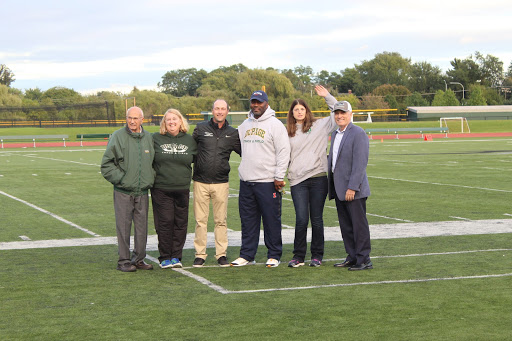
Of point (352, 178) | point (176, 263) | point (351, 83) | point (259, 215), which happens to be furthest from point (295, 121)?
point (351, 83)

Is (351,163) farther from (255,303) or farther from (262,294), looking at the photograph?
(255,303)

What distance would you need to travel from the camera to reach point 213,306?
6.79 metres

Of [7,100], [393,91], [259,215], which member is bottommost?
[259,215]

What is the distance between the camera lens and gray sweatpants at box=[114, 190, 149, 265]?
855 centimetres

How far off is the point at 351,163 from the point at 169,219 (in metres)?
2.13

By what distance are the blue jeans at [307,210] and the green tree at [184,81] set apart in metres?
151

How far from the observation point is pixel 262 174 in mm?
8570

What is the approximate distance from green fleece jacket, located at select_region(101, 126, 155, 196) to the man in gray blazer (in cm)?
206

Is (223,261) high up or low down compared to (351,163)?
down

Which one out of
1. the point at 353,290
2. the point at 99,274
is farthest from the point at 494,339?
the point at 99,274

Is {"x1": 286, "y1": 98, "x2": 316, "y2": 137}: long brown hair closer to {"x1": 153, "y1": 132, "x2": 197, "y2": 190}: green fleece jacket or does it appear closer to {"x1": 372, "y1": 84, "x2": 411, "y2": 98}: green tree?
{"x1": 153, "y1": 132, "x2": 197, "y2": 190}: green fleece jacket

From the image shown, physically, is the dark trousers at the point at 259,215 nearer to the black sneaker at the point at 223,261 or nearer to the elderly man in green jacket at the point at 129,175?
the black sneaker at the point at 223,261

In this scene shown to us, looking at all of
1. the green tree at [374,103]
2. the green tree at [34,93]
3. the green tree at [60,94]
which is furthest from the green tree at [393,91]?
the green tree at [34,93]

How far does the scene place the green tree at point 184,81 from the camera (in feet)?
520
